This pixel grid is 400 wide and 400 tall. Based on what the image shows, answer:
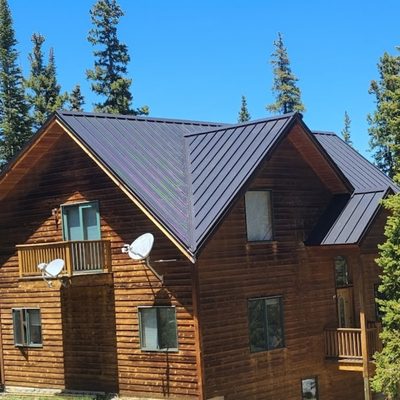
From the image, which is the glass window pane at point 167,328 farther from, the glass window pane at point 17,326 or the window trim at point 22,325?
the glass window pane at point 17,326

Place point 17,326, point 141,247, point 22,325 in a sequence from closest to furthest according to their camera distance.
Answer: point 141,247 → point 22,325 → point 17,326

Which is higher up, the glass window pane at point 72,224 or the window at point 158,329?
the glass window pane at point 72,224

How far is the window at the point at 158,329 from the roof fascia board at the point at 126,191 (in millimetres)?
2454

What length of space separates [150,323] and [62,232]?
14.7 feet

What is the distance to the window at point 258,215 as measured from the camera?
20.8 meters

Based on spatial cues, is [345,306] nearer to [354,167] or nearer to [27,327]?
[354,167]

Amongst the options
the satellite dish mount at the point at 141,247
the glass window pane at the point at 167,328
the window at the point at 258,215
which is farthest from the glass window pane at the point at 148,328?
the window at the point at 258,215

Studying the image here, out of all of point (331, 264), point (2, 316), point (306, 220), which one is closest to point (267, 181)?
point (306, 220)

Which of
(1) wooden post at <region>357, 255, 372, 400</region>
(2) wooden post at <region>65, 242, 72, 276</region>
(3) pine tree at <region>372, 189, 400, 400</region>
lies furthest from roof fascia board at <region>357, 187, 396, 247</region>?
(2) wooden post at <region>65, 242, 72, 276</region>

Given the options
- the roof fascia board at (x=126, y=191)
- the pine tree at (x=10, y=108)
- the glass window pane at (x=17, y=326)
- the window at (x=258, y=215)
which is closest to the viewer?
the roof fascia board at (x=126, y=191)

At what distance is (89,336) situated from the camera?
21938 millimetres

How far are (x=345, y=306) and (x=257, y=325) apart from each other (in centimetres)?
425

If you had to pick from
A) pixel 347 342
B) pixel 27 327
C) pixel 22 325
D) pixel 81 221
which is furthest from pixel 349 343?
pixel 22 325

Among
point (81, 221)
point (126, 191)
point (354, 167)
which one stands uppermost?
point (354, 167)
